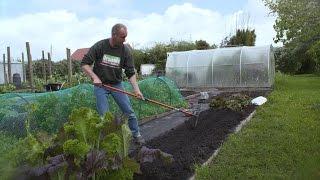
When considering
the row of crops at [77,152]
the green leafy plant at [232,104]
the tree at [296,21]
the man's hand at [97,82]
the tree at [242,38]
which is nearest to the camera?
the row of crops at [77,152]

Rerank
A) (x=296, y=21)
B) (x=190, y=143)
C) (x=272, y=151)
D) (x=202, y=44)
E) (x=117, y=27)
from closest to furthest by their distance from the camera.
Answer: (x=272, y=151)
(x=117, y=27)
(x=190, y=143)
(x=296, y=21)
(x=202, y=44)

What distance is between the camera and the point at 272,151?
6.22 metres

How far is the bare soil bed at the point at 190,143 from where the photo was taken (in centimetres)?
498

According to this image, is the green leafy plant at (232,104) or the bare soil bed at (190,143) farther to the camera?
the green leafy plant at (232,104)

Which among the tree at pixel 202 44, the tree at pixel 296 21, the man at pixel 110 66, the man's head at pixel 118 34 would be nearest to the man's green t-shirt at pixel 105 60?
the man at pixel 110 66

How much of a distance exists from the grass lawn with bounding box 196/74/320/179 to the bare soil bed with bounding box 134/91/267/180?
162 mm

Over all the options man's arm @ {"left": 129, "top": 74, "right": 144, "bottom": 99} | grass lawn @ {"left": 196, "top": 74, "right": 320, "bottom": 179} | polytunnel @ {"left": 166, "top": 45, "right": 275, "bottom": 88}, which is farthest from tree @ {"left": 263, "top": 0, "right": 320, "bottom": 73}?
man's arm @ {"left": 129, "top": 74, "right": 144, "bottom": 99}

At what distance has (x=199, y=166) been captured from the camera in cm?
539

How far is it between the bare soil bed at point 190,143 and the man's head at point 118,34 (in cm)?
145

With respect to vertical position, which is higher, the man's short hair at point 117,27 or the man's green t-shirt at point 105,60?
the man's short hair at point 117,27

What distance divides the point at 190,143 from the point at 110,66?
60.0 inches

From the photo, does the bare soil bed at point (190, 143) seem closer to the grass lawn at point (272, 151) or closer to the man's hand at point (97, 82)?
the grass lawn at point (272, 151)

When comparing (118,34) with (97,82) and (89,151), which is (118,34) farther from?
(89,151)

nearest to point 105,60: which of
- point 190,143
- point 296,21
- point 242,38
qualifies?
point 190,143
